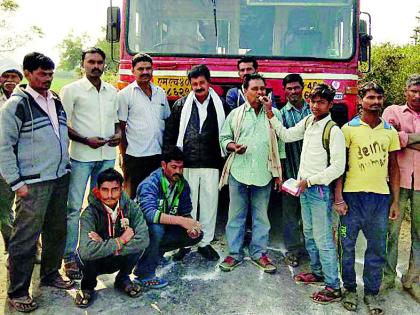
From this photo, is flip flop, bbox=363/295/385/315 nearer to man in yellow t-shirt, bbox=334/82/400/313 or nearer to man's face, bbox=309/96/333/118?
man in yellow t-shirt, bbox=334/82/400/313

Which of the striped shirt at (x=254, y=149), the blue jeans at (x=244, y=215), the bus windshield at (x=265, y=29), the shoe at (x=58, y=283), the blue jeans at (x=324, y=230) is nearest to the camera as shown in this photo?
the blue jeans at (x=324, y=230)

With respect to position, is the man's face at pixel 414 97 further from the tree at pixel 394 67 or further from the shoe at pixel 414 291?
the tree at pixel 394 67

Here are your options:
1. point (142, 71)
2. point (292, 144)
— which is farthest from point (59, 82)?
point (292, 144)

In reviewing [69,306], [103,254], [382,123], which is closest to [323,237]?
[382,123]

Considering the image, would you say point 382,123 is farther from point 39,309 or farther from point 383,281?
point 39,309

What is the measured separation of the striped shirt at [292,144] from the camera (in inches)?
161

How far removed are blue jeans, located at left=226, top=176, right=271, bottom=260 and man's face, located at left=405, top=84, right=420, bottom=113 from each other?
1299mm

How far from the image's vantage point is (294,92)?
4.05 m

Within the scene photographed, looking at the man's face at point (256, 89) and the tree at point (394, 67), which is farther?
the tree at point (394, 67)

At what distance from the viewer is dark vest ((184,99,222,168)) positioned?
4.06 meters

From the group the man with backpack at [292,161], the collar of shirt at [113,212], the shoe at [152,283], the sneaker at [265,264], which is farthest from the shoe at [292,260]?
the collar of shirt at [113,212]

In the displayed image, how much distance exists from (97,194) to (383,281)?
7.65ft

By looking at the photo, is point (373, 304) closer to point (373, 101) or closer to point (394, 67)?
point (373, 101)

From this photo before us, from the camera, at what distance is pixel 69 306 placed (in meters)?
Answer: 3.37
